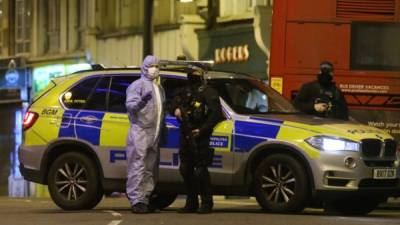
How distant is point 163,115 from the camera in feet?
36.7

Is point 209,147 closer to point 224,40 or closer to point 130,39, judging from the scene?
point 224,40

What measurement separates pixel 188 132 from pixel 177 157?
1.63 feet

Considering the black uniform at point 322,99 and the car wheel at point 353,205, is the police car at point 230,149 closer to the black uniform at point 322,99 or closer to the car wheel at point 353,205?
the car wheel at point 353,205

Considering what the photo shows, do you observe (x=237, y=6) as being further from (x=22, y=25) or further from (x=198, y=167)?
(x=198, y=167)

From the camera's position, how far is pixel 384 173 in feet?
35.9

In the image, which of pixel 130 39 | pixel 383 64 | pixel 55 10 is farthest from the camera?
pixel 55 10

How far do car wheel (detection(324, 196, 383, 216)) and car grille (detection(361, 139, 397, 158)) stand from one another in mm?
772

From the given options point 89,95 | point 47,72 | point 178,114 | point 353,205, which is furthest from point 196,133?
point 47,72

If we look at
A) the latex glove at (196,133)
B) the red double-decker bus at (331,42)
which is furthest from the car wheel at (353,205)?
the latex glove at (196,133)

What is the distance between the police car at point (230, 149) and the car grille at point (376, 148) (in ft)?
0.04

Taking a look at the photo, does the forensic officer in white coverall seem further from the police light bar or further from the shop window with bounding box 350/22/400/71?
the shop window with bounding box 350/22/400/71

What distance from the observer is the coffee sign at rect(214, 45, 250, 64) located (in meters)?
21.5

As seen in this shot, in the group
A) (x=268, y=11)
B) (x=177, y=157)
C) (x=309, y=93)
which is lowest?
(x=177, y=157)

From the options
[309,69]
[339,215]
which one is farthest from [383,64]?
[339,215]
